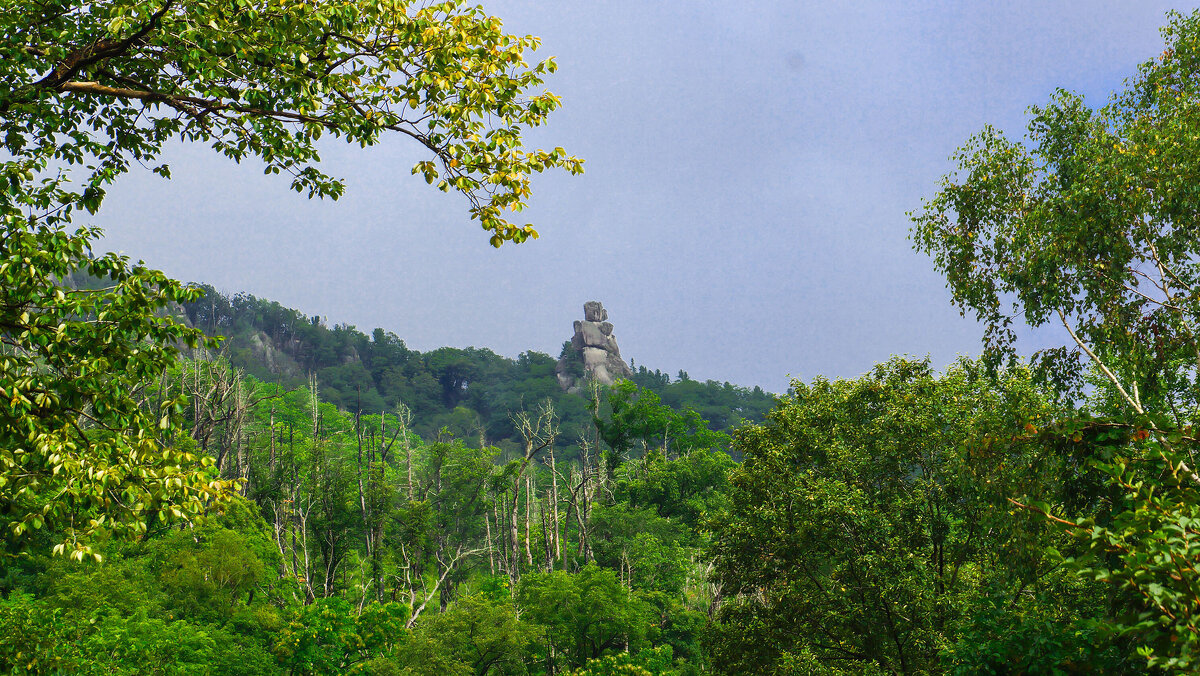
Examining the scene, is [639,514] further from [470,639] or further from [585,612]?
[470,639]

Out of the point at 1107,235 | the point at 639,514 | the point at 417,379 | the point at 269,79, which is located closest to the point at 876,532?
the point at 1107,235

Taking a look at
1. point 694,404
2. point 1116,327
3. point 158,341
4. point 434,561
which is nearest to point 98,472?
point 158,341

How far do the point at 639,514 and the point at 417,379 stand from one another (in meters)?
58.4

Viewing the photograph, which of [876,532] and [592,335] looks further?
[592,335]

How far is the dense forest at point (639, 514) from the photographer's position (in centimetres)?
430

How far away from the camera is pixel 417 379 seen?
3351 inches

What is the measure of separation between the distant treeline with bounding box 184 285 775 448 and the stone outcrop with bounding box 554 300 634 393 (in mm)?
2097

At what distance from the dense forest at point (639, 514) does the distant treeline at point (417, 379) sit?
48.5 meters

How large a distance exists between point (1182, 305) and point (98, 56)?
10.4m

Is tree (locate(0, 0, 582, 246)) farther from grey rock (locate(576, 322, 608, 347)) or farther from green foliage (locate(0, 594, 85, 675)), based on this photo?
grey rock (locate(576, 322, 608, 347))

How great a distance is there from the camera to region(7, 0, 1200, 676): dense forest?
4305 mm

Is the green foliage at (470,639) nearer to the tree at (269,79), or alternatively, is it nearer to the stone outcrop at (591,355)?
the tree at (269,79)

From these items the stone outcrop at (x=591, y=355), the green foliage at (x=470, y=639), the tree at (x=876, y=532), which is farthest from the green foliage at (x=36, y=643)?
the stone outcrop at (x=591, y=355)

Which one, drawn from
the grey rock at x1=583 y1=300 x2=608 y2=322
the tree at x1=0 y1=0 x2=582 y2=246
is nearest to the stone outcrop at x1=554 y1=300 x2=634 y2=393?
the grey rock at x1=583 y1=300 x2=608 y2=322
